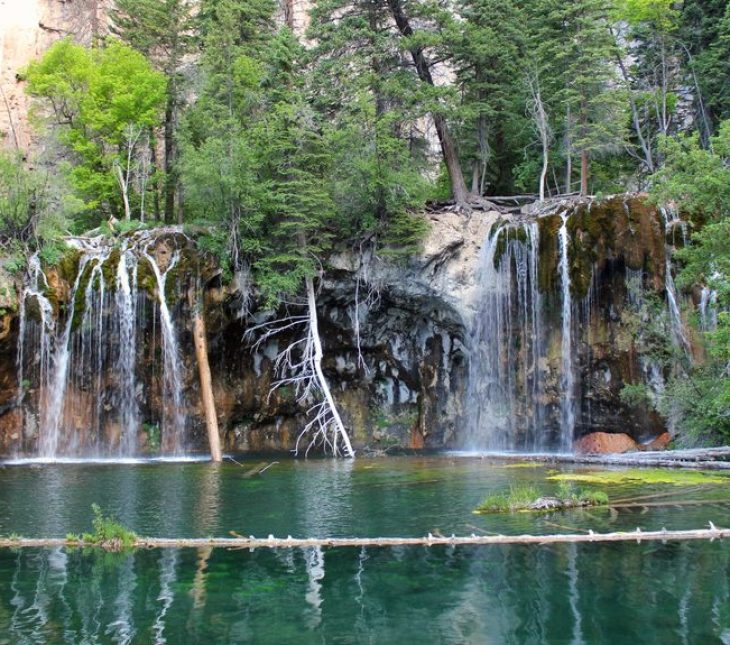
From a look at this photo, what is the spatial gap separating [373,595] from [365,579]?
2.05ft

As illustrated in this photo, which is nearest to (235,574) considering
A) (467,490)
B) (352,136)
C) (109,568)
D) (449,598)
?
(109,568)

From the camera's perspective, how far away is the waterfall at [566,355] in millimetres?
24125

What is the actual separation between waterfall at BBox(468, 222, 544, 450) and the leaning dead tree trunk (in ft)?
16.7

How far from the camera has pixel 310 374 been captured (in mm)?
26453

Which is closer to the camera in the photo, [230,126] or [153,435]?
[153,435]

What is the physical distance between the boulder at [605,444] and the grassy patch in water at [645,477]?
5.57 m

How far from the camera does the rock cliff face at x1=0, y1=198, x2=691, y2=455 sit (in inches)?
930

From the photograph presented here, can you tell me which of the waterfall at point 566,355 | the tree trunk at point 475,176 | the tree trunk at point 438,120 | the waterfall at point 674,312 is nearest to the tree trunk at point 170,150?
the tree trunk at point 438,120

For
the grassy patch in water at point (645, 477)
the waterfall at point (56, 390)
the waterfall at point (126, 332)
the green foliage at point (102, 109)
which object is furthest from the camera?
the green foliage at point (102, 109)

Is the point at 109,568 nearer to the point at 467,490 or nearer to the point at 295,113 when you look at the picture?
the point at 467,490

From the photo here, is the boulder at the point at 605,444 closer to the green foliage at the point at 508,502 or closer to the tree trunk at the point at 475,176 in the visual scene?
the tree trunk at the point at 475,176

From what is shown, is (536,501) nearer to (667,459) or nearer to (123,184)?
(667,459)

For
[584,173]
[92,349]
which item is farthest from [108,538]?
[584,173]

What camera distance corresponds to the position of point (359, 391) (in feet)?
93.4
